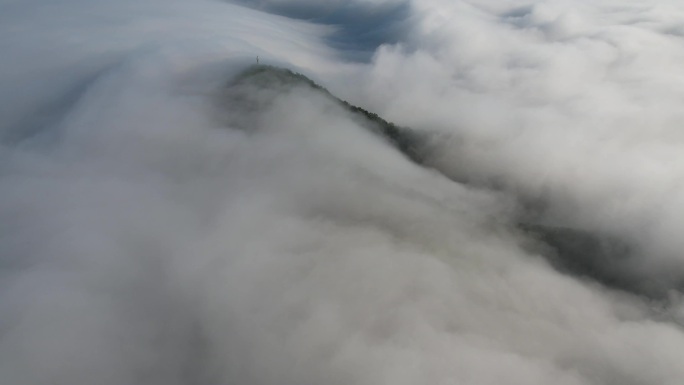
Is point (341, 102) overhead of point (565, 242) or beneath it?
overhead

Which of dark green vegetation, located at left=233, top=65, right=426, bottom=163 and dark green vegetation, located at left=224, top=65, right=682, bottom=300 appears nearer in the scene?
dark green vegetation, located at left=224, top=65, right=682, bottom=300

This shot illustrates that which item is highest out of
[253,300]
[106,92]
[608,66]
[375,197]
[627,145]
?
[608,66]

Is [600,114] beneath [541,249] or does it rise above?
above

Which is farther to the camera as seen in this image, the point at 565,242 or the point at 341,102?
the point at 341,102

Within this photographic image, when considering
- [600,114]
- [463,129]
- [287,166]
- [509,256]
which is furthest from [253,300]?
[600,114]

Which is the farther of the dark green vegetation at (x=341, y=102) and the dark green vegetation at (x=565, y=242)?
the dark green vegetation at (x=341, y=102)

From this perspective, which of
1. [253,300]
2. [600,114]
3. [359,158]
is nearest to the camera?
[253,300]

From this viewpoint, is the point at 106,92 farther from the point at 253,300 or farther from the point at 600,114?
the point at 600,114

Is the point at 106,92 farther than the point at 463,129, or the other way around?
the point at 463,129
